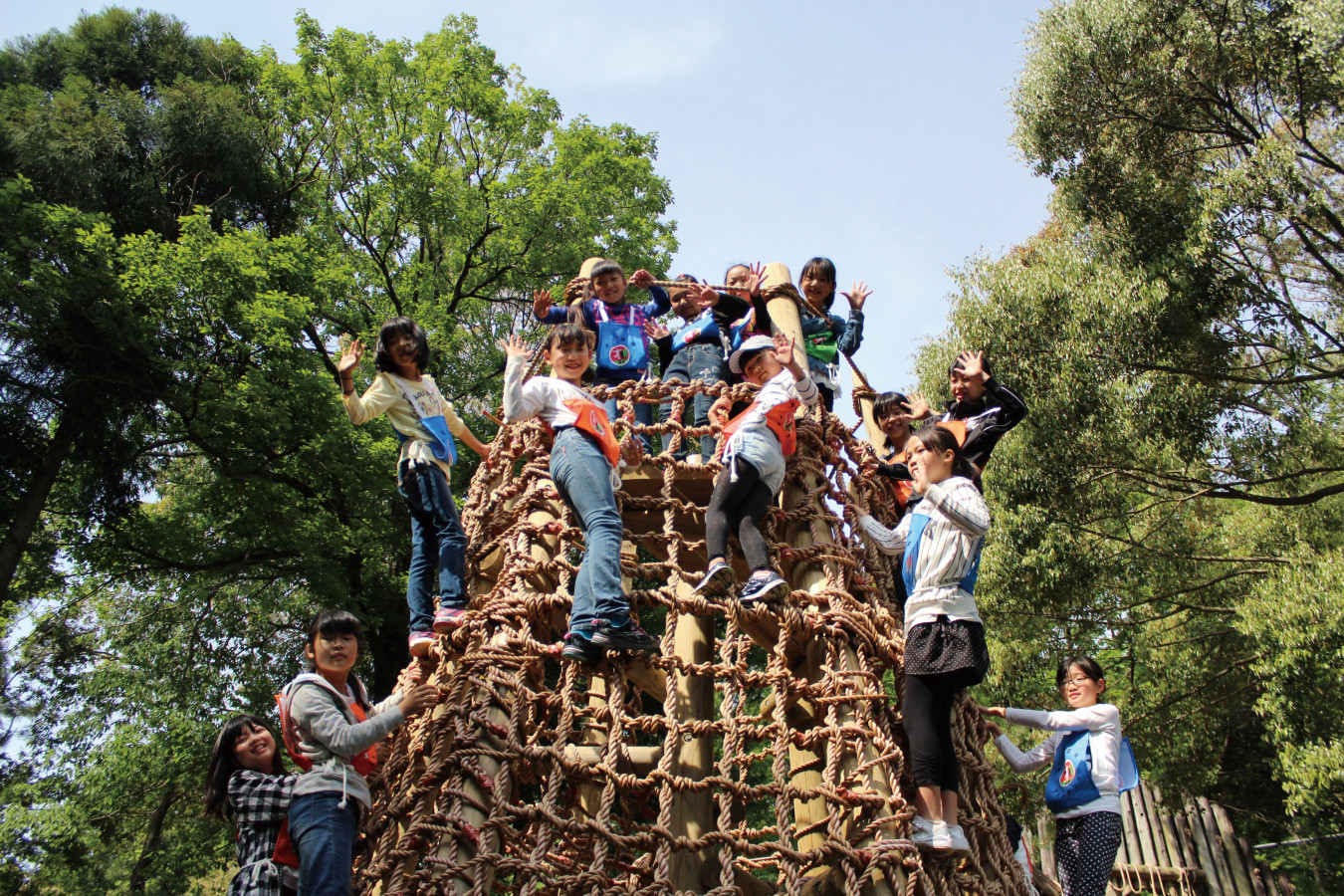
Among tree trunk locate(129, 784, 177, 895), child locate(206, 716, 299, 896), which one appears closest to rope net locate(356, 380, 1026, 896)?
child locate(206, 716, 299, 896)

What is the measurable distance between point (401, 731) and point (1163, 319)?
309 inches

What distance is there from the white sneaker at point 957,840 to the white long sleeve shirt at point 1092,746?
71 centimetres

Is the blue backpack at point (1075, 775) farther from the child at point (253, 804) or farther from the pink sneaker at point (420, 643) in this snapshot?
the child at point (253, 804)

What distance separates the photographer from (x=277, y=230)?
1356cm

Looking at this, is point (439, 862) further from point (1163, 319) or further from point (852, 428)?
point (1163, 319)

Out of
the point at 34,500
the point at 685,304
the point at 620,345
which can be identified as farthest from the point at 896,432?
the point at 34,500

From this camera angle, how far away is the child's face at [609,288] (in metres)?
5.33

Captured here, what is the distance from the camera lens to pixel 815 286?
5504mm

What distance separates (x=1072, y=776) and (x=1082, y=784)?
0.14 ft

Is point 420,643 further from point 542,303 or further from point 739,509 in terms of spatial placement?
point 542,303

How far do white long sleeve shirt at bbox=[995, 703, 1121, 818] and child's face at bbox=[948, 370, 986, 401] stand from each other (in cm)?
158

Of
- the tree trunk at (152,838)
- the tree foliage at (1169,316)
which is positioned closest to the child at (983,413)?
the tree foliage at (1169,316)

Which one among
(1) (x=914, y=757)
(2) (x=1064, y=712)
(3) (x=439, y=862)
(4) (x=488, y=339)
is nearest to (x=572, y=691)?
(3) (x=439, y=862)

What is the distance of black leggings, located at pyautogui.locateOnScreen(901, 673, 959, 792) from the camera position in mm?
2695
